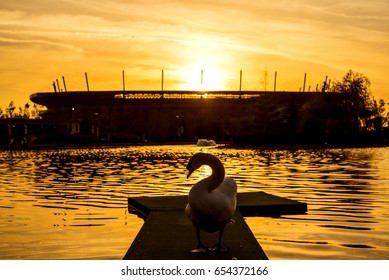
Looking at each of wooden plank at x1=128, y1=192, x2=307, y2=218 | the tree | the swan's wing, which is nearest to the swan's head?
the swan's wing

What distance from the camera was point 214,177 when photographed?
14.5 metres

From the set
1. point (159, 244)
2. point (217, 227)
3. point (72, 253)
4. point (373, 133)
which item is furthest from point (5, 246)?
point (373, 133)

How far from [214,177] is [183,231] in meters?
4.26

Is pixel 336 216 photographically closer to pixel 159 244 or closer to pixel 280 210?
pixel 280 210

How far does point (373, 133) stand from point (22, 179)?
307ft

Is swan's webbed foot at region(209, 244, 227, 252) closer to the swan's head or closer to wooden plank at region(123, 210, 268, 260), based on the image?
wooden plank at region(123, 210, 268, 260)

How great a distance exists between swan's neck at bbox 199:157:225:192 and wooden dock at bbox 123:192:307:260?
143cm

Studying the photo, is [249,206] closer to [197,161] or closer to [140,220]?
[140,220]

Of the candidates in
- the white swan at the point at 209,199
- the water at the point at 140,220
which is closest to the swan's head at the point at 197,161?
the white swan at the point at 209,199

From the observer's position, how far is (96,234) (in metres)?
20.3

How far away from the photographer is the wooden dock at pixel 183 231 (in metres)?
15.0

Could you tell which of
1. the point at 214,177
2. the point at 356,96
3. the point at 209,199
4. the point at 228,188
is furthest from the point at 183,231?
the point at 356,96

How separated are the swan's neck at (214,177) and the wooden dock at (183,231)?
1434 millimetres

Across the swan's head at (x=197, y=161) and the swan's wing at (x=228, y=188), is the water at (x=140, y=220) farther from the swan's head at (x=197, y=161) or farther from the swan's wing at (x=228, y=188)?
the swan's head at (x=197, y=161)
